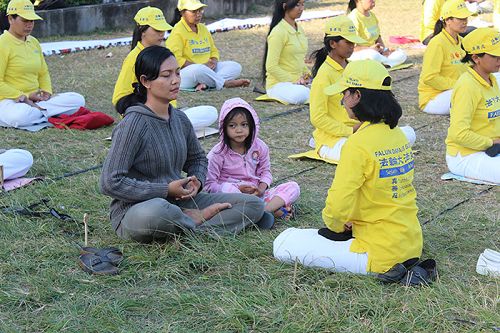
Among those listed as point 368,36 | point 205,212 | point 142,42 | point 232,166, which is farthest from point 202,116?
point 368,36

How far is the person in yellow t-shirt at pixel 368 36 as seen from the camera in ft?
30.1

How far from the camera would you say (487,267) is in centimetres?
372

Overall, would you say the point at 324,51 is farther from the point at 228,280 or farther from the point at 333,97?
the point at 228,280

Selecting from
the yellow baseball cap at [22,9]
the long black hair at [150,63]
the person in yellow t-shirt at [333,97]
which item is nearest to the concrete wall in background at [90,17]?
the yellow baseball cap at [22,9]

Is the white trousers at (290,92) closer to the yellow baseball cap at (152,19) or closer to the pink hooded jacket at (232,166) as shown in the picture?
the yellow baseball cap at (152,19)

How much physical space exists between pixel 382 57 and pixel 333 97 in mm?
3775

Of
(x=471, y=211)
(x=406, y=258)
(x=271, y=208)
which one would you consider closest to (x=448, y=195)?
(x=471, y=211)

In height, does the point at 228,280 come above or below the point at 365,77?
below

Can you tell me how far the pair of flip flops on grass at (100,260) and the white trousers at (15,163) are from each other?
138 centimetres

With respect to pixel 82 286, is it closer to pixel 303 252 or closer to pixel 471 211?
pixel 303 252

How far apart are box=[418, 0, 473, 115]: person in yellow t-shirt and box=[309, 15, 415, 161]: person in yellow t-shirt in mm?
1501

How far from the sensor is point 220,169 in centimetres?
468

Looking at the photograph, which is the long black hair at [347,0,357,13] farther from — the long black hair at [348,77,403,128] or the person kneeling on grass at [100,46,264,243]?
the long black hair at [348,77,403,128]

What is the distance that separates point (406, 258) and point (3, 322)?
5.55 ft
